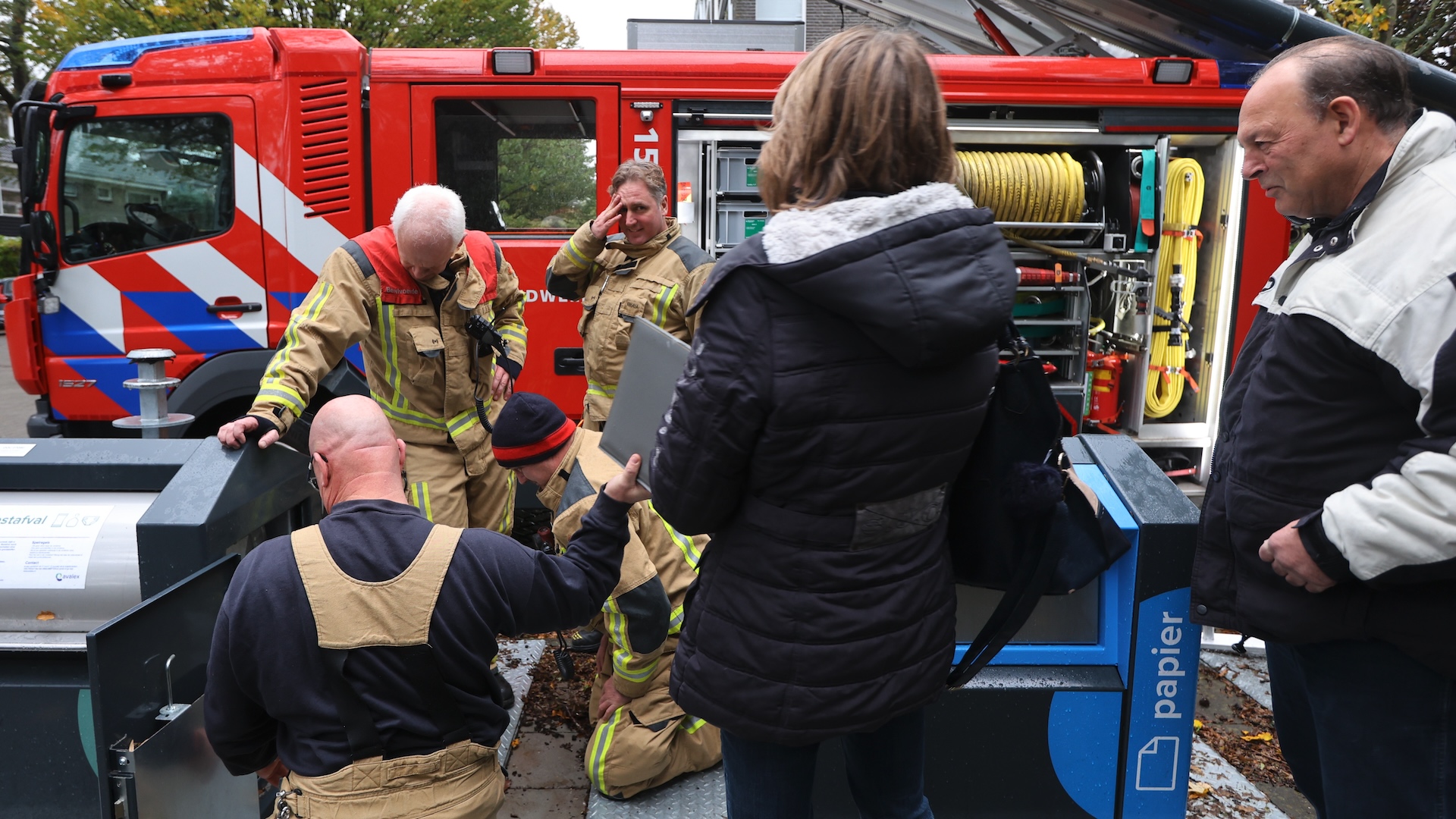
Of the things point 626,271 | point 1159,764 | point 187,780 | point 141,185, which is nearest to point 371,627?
point 187,780

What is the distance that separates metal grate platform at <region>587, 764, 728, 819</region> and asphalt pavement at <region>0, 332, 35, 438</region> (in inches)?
349

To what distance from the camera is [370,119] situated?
17.1 feet

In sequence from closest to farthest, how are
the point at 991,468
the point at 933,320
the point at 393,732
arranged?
the point at 933,320, the point at 991,468, the point at 393,732

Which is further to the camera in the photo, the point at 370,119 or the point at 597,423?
the point at 370,119

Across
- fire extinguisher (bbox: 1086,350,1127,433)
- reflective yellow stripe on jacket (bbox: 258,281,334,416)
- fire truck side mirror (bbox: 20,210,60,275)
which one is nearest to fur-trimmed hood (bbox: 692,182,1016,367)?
reflective yellow stripe on jacket (bbox: 258,281,334,416)

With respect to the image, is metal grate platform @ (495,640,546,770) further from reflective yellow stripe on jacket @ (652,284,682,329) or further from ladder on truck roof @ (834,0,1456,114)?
ladder on truck roof @ (834,0,1456,114)

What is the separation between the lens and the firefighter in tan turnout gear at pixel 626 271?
3.98 m

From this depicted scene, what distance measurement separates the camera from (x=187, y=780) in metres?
2.20

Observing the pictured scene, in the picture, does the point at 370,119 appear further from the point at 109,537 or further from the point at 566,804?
the point at 566,804

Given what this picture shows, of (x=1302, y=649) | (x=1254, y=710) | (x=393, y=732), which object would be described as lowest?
(x=1254, y=710)

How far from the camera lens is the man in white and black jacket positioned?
5.13ft

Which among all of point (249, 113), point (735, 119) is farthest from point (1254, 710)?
point (249, 113)

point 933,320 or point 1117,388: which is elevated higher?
point 933,320

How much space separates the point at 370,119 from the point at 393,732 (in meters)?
4.14
